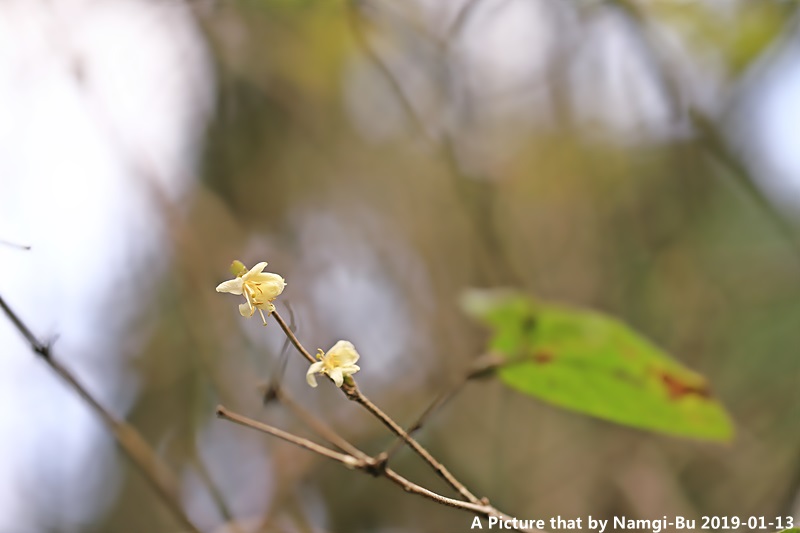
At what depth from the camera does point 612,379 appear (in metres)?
0.67

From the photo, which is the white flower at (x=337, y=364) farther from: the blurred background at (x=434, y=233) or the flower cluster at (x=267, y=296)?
the blurred background at (x=434, y=233)

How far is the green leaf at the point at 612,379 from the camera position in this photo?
0.65m

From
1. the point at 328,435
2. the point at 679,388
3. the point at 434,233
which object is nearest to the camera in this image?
the point at 328,435

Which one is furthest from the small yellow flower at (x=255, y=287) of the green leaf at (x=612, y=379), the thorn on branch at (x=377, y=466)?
the green leaf at (x=612, y=379)

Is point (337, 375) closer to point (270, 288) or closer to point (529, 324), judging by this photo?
point (270, 288)

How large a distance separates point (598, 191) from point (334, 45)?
72 centimetres

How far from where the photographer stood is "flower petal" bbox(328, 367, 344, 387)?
1.25 ft

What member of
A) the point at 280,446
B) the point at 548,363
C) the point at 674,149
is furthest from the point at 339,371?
the point at 674,149

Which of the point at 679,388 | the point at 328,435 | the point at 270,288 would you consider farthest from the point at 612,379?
the point at 270,288

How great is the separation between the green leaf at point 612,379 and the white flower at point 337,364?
0.32 metres

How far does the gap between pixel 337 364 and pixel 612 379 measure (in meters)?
0.37

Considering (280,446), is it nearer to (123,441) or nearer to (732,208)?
(123,441)

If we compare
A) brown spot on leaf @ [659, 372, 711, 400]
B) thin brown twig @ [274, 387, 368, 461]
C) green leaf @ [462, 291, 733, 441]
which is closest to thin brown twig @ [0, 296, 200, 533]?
thin brown twig @ [274, 387, 368, 461]

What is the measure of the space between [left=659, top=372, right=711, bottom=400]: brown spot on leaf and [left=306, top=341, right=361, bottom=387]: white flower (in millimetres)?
391
